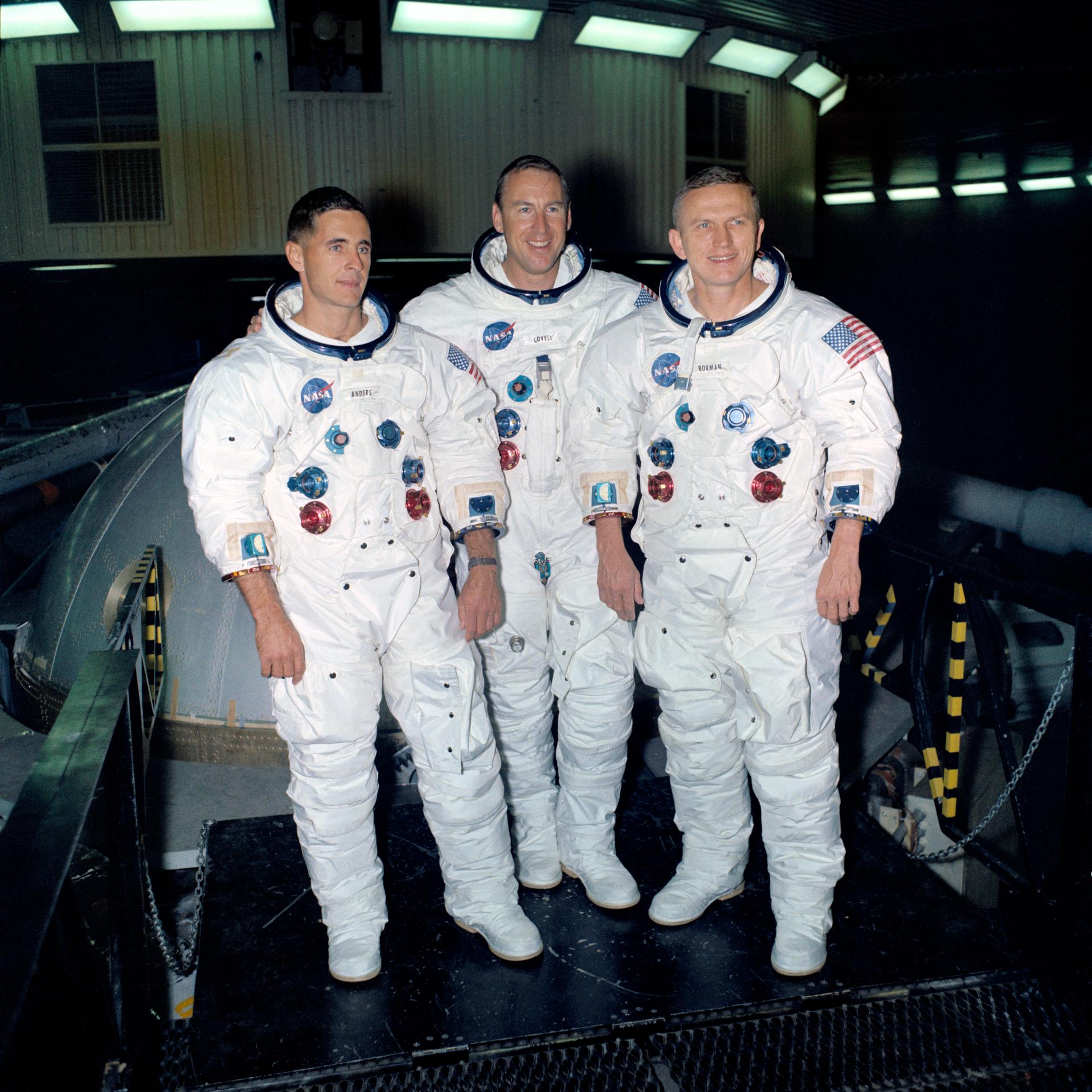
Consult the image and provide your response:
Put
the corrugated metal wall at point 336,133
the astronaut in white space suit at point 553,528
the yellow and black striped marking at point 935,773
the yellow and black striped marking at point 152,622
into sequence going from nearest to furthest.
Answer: the astronaut in white space suit at point 553,528, the yellow and black striped marking at point 935,773, the yellow and black striped marking at point 152,622, the corrugated metal wall at point 336,133

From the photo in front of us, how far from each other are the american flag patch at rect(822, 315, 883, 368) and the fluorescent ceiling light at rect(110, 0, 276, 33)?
1222 centimetres

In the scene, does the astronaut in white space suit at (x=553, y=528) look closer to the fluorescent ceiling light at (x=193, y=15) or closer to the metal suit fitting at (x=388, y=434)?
the metal suit fitting at (x=388, y=434)

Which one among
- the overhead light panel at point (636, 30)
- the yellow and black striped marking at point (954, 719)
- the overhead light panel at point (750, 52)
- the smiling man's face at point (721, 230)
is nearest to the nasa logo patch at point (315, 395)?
the smiling man's face at point (721, 230)

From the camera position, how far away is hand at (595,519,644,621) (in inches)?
122

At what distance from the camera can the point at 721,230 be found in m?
2.79

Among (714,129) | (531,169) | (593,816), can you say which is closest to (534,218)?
(531,169)

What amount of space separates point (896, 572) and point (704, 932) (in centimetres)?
506

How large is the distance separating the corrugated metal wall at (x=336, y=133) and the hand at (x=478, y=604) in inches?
447

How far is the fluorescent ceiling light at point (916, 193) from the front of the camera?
19922 mm

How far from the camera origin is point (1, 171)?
1338cm

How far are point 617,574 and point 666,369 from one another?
652 mm

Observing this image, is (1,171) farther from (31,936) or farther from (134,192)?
(31,936)

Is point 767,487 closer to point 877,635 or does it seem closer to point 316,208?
point 316,208

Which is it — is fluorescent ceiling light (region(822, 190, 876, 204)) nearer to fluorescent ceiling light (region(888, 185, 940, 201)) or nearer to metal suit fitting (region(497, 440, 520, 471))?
fluorescent ceiling light (region(888, 185, 940, 201))
